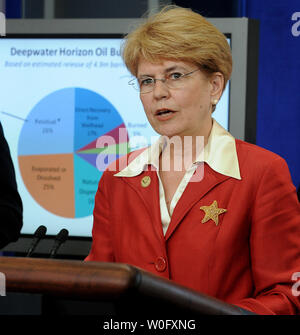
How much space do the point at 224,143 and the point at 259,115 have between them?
1680 mm

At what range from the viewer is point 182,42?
55.4 inches

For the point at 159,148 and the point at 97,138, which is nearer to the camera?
the point at 159,148

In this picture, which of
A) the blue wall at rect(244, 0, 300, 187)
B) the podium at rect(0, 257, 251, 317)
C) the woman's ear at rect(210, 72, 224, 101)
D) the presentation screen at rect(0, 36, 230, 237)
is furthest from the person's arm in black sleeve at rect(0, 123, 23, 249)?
the blue wall at rect(244, 0, 300, 187)

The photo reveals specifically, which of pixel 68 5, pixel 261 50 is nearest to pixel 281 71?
pixel 261 50

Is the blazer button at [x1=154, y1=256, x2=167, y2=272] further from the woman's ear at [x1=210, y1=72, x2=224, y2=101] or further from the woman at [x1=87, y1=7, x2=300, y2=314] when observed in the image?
the woman's ear at [x1=210, y1=72, x2=224, y2=101]

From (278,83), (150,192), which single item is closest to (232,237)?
(150,192)

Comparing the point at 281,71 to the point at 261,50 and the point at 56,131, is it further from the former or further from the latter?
the point at 56,131

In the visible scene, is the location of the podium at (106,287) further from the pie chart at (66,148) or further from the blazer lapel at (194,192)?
the pie chart at (66,148)

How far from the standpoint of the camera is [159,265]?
1.42 meters

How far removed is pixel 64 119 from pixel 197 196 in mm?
1358

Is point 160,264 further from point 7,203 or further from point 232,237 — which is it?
point 7,203

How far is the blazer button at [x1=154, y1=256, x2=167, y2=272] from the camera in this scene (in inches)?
55.8

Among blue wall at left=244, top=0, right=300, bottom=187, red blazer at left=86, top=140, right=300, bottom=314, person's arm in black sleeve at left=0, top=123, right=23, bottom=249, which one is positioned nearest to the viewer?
red blazer at left=86, top=140, right=300, bottom=314

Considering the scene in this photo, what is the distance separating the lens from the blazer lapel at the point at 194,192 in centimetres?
143
